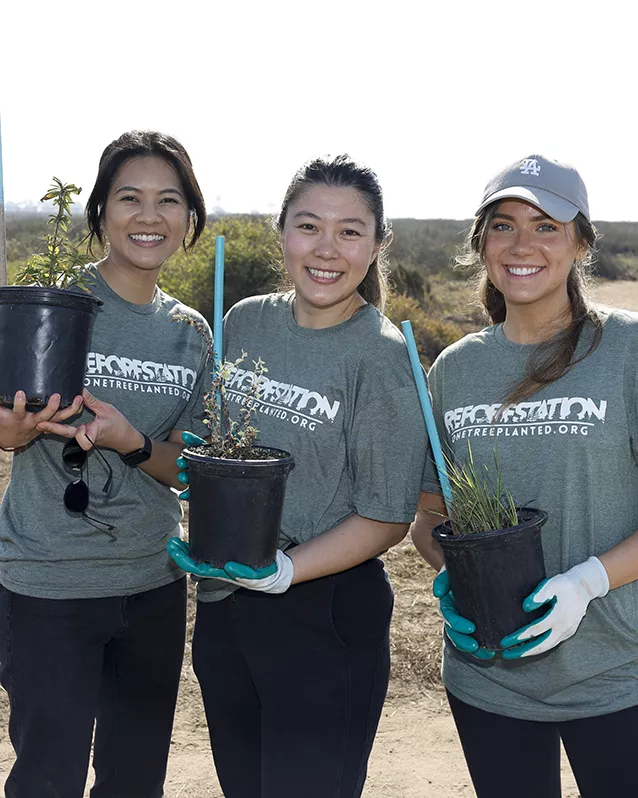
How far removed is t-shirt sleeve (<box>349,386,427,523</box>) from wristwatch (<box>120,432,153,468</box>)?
60 centimetres

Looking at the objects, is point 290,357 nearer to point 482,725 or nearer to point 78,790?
point 482,725

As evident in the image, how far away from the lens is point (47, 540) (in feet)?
8.25

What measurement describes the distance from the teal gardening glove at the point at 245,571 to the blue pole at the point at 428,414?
0.44 m

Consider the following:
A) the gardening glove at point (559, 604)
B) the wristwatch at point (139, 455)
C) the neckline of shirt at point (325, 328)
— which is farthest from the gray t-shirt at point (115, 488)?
the gardening glove at point (559, 604)

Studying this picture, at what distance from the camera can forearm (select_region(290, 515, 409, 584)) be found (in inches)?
88.3

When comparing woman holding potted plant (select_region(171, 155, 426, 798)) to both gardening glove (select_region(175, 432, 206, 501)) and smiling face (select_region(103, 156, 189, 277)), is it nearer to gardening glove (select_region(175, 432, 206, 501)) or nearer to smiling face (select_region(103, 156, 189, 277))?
gardening glove (select_region(175, 432, 206, 501))

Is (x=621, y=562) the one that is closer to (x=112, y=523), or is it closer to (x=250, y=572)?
(x=250, y=572)

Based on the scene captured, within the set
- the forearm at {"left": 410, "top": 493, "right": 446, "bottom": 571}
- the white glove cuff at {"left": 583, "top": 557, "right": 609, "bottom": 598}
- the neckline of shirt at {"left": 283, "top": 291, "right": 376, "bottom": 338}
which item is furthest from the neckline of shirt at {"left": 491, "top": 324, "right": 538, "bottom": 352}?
the white glove cuff at {"left": 583, "top": 557, "right": 609, "bottom": 598}

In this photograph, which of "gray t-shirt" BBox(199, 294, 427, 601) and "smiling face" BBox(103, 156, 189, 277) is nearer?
"gray t-shirt" BBox(199, 294, 427, 601)

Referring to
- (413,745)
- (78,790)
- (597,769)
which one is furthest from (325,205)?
(413,745)

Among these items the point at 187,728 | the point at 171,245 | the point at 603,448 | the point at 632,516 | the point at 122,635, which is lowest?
the point at 187,728

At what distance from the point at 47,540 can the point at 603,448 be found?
1.53 m

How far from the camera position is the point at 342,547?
2.27m

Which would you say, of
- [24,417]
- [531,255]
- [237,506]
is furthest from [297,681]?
[531,255]
